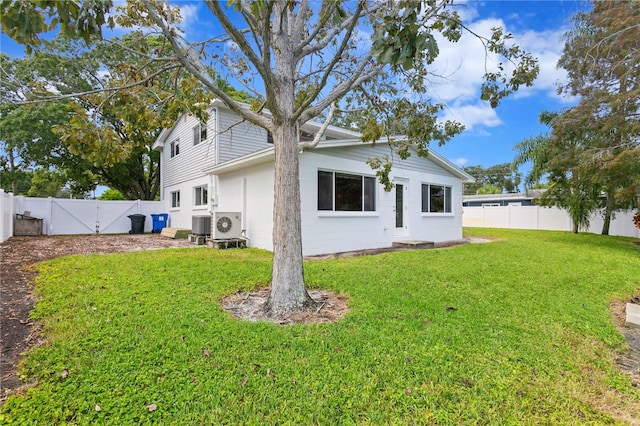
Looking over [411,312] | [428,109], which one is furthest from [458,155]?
[411,312]

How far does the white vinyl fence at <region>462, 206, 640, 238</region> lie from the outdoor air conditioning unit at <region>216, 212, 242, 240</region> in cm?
1981

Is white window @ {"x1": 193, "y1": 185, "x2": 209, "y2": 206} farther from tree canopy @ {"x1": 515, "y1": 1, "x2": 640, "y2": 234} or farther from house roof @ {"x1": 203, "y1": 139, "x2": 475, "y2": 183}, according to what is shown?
tree canopy @ {"x1": 515, "y1": 1, "x2": 640, "y2": 234}

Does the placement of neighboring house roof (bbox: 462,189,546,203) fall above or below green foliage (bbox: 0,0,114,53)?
above

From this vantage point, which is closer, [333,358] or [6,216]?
[333,358]

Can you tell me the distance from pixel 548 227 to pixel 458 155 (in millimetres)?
11824

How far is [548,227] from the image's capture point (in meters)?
20.9

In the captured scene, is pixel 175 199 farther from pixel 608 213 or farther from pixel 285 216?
pixel 608 213

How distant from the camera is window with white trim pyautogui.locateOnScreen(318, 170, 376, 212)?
9203mm

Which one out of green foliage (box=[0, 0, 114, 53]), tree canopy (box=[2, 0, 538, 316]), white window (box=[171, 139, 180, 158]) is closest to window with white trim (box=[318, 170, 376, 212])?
tree canopy (box=[2, 0, 538, 316])

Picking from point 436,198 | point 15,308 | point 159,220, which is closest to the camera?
point 15,308

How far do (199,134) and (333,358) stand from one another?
12636 millimetres

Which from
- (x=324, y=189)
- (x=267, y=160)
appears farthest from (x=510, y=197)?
(x=267, y=160)

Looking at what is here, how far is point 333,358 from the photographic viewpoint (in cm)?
292

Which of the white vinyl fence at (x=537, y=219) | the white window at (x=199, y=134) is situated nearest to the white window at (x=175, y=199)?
the white window at (x=199, y=134)
